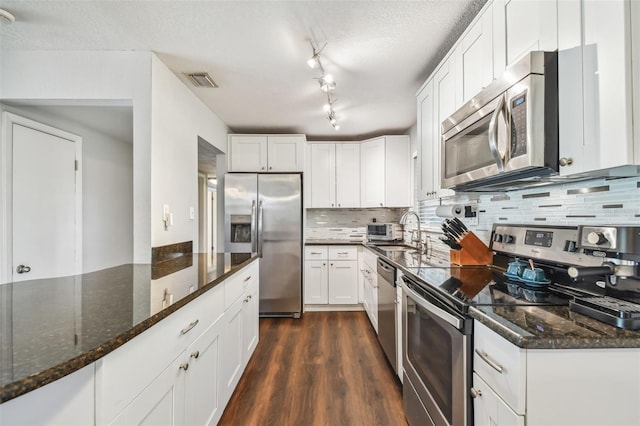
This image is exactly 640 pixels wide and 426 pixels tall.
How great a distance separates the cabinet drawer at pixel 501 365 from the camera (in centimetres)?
76

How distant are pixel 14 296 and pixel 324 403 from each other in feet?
5.93

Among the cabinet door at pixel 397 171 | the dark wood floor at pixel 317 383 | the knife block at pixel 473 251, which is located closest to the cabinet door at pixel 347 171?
the cabinet door at pixel 397 171

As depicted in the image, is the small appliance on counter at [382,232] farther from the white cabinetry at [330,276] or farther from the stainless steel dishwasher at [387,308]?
the stainless steel dishwasher at [387,308]

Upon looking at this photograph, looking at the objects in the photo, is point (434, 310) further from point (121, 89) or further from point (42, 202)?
point (42, 202)

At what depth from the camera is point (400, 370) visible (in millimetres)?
1971

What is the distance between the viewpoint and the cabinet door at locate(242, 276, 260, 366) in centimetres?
211

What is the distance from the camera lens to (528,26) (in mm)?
1148

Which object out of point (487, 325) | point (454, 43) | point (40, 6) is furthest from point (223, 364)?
point (454, 43)

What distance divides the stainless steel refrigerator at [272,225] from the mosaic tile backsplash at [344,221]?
33.4 inches

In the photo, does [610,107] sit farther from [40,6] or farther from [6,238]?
[6,238]

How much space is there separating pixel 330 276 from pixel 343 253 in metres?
0.36

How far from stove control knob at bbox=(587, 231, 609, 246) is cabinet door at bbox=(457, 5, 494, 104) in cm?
88

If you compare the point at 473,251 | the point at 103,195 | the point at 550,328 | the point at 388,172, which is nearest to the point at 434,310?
the point at 550,328

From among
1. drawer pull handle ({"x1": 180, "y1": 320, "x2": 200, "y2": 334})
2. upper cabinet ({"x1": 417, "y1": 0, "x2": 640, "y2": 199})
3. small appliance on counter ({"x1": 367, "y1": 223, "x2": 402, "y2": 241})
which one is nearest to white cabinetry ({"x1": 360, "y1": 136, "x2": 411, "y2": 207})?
small appliance on counter ({"x1": 367, "y1": 223, "x2": 402, "y2": 241})
